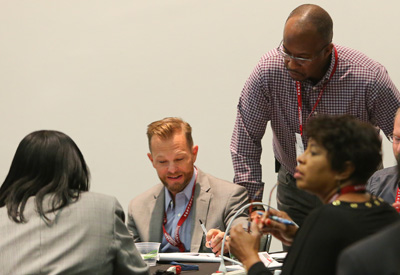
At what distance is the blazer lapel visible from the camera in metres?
3.20

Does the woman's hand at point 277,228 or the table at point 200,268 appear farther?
the table at point 200,268

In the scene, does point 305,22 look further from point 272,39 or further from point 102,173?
point 102,173

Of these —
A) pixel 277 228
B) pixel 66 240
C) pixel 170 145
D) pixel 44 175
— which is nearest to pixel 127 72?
pixel 170 145

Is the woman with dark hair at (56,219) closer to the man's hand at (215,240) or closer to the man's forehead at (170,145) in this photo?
the man's hand at (215,240)

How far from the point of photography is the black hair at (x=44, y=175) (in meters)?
2.17

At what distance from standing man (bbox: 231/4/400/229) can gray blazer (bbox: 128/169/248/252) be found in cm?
12

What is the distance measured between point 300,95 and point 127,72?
1.85m

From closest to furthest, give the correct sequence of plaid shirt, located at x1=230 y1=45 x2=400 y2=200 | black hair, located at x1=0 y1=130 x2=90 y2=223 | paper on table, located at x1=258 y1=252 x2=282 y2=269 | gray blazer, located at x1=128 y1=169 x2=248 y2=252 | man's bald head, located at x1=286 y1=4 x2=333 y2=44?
1. black hair, located at x1=0 y1=130 x2=90 y2=223
2. paper on table, located at x1=258 y1=252 x2=282 y2=269
3. man's bald head, located at x1=286 y1=4 x2=333 y2=44
4. plaid shirt, located at x1=230 y1=45 x2=400 y2=200
5. gray blazer, located at x1=128 y1=169 x2=248 y2=252

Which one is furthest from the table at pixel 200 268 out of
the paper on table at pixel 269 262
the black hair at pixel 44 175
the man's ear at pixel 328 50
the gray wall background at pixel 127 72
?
the gray wall background at pixel 127 72

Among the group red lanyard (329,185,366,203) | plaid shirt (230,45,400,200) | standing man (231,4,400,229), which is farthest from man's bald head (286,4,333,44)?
red lanyard (329,185,366,203)

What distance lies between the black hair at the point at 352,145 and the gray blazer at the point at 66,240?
2.64 feet

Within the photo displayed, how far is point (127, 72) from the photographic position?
4.75 meters

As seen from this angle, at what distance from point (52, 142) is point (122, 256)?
0.45 metres

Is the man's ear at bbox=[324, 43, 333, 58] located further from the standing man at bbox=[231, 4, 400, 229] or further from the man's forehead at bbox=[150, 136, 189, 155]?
the man's forehead at bbox=[150, 136, 189, 155]
